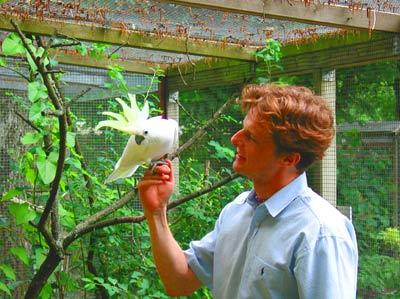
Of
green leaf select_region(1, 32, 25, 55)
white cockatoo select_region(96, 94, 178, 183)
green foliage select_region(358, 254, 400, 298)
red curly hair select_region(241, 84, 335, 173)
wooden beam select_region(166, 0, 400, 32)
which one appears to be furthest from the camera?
green foliage select_region(358, 254, 400, 298)

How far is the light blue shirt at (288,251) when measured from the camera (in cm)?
135

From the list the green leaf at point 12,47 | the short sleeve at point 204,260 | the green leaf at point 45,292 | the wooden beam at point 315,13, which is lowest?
the green leaf at point 45,292

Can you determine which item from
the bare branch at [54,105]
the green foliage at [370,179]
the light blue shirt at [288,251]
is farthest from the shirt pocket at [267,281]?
the green foliage at [370,179]

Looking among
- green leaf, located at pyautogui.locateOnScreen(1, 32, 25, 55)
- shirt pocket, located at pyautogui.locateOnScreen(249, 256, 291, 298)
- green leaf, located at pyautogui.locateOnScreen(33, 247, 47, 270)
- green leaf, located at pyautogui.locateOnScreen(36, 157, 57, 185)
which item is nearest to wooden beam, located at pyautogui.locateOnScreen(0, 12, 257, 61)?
green leaf, located at pyautogui.locateOnScreen(1, 32, 25, 55)

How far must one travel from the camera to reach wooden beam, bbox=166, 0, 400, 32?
2639mm

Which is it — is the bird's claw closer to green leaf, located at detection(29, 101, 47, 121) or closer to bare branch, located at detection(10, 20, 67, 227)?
bare branch, located at detection(10, 20, 67, 227)

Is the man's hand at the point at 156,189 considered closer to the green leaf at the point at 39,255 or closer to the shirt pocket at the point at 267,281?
the shirt pocket at the point at 267,281

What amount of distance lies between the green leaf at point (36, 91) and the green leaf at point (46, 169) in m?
0.21

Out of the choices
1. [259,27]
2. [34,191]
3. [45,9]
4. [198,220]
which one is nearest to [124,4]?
[45,9]

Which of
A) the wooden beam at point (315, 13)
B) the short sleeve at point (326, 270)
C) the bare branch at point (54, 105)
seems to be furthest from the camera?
the wooden beam at point (315, 13)

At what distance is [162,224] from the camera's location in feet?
5.48

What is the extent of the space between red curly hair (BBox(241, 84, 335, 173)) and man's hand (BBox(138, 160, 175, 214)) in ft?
0.93

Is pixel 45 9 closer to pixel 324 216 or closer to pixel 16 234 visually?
pixel 16 234

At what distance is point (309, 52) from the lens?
3.30 m
